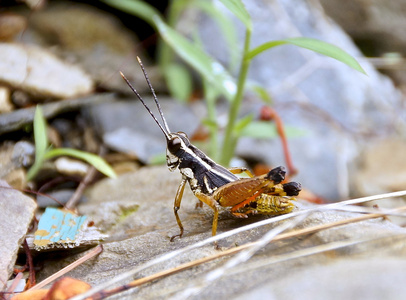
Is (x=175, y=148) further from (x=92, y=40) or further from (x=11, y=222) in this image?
(x=92, y=40)

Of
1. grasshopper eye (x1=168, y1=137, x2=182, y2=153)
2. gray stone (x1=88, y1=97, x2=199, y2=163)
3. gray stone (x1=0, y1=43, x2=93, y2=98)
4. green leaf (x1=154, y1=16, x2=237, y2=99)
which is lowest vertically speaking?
gray stone (x1=88, y1=97, x2=199, y2=163)

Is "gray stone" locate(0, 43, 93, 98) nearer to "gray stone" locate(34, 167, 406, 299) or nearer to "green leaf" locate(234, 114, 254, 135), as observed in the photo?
"gray stone" locate(34, 167, 406, 299)

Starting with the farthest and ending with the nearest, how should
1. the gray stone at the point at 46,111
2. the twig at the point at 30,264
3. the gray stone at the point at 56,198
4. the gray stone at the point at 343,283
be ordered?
the gray stone at the point at 46,111 < the gray stone at the point at 56,198 < the twig at the point at 30,264 < the gray stone at the point at 343,283

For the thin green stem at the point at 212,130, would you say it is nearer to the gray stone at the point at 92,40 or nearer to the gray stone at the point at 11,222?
the gray stone at the point at 92,40

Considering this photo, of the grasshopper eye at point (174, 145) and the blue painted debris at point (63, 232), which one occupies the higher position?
the grasshopper eye at point (174, 145)

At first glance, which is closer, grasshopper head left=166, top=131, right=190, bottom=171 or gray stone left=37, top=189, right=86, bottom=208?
grasshopper head left=166, top=131, right=190, bottom=171

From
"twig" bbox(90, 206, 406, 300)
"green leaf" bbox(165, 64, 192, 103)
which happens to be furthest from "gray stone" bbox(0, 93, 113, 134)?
"twig" bbox(90, 206, 406, 300)

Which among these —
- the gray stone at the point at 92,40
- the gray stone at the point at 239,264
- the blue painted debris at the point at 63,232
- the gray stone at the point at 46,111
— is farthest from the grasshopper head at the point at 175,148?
the gray stone at the point at 92,40
